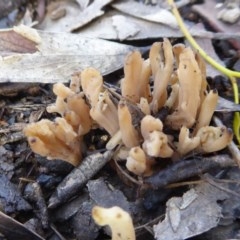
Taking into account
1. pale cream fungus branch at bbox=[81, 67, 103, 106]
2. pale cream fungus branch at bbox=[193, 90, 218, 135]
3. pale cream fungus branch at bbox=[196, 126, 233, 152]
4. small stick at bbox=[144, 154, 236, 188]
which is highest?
pale cream fungus branch at bbox=[81, 67, 103, 106]

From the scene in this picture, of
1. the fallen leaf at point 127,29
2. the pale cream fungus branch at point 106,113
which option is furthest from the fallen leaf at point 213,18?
the pale cream fungus branch at point 106,113

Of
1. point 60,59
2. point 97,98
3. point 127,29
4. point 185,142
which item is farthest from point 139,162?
point 127,29

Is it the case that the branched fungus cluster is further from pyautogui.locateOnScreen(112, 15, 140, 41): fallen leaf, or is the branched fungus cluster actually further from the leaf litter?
pyautogui.locateOnScreen(112, 15, 140, 41): fallen leaf

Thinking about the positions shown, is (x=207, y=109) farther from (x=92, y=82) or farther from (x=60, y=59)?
(x=60, y=59)

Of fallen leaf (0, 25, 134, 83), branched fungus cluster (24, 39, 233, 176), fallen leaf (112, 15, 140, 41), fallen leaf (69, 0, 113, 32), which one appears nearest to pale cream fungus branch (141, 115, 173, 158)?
branched fungus cluster (24, 39, 233, 176)

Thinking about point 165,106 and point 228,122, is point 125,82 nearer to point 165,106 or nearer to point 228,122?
point 165,106
